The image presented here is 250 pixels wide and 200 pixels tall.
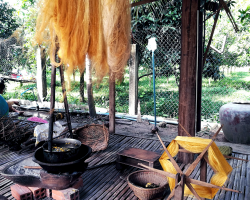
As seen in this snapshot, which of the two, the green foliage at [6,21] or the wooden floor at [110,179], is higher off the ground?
the green foliage at [6,21]

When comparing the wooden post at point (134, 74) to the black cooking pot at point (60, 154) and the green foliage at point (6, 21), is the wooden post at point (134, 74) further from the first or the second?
the green foliage at point (6, 21)

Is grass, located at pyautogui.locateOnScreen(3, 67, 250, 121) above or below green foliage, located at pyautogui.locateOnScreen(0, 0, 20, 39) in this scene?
below

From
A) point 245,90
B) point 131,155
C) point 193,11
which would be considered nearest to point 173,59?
point 193,11

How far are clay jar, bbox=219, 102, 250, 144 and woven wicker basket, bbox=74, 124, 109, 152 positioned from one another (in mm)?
2607

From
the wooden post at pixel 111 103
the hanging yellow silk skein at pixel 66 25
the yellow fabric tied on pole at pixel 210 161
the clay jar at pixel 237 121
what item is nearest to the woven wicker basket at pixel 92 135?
the wooden post at pixel 111 103

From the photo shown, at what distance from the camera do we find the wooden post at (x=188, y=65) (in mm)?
3332

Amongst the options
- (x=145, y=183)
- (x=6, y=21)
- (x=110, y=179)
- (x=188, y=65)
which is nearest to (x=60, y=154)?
(x=110, y=179)

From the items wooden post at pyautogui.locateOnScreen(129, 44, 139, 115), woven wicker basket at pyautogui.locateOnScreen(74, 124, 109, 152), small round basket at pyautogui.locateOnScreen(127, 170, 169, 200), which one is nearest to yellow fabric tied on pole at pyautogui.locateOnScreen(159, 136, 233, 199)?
small round basket at pyautogui.locateOnScreen(127, 170, 169, 200)

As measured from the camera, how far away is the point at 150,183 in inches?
111

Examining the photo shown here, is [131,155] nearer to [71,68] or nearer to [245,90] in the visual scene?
[71,68]

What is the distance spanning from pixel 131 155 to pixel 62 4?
225 cm

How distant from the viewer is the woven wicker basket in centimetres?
438

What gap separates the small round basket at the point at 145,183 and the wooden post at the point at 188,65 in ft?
3.02

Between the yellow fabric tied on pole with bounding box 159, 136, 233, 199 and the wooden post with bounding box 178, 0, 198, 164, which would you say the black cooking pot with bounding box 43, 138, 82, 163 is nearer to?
the yellow fabric tied on pole with bounding box 159, 136, 233, 199
